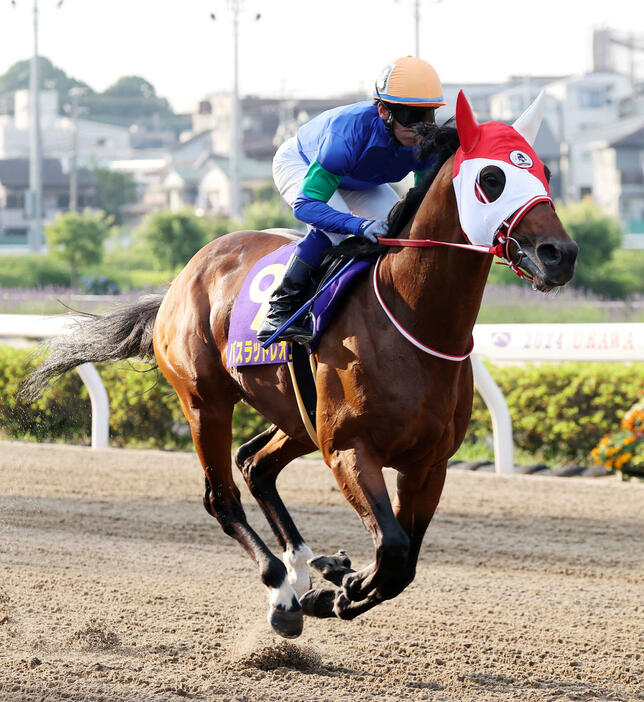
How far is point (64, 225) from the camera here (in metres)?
31.0

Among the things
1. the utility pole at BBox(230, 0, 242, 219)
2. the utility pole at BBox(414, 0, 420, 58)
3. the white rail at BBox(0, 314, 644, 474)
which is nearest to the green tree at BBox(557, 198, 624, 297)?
the utility pole at BBox(414, 0, 420, 58)

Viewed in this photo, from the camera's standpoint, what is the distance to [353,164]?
3.55 metres

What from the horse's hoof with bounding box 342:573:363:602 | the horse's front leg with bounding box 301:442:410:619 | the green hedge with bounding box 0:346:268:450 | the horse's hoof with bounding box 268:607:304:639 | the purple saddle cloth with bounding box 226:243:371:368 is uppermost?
the purple saddle cloth with bounding box 226:243:371:368

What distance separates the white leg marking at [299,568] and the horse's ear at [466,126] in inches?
66.3

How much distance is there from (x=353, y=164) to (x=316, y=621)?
176cm

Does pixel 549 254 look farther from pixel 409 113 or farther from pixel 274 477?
pixel 274 477

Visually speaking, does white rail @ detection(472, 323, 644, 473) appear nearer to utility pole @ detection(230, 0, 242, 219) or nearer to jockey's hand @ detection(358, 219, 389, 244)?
jockey's hand @ detection(358, 219, 389, 244)

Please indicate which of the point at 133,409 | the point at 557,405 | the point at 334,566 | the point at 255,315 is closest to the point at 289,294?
the point at 255,315

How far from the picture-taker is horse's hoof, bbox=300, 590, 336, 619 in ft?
12.4

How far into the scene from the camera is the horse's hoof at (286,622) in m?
3.72

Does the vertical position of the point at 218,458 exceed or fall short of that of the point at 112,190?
it exceeds it

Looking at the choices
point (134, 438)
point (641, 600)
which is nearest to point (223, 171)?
point (134, 438)

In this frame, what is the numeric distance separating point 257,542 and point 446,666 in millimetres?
891

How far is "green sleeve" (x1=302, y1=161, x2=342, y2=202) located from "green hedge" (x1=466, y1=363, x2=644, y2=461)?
13.9 ft
